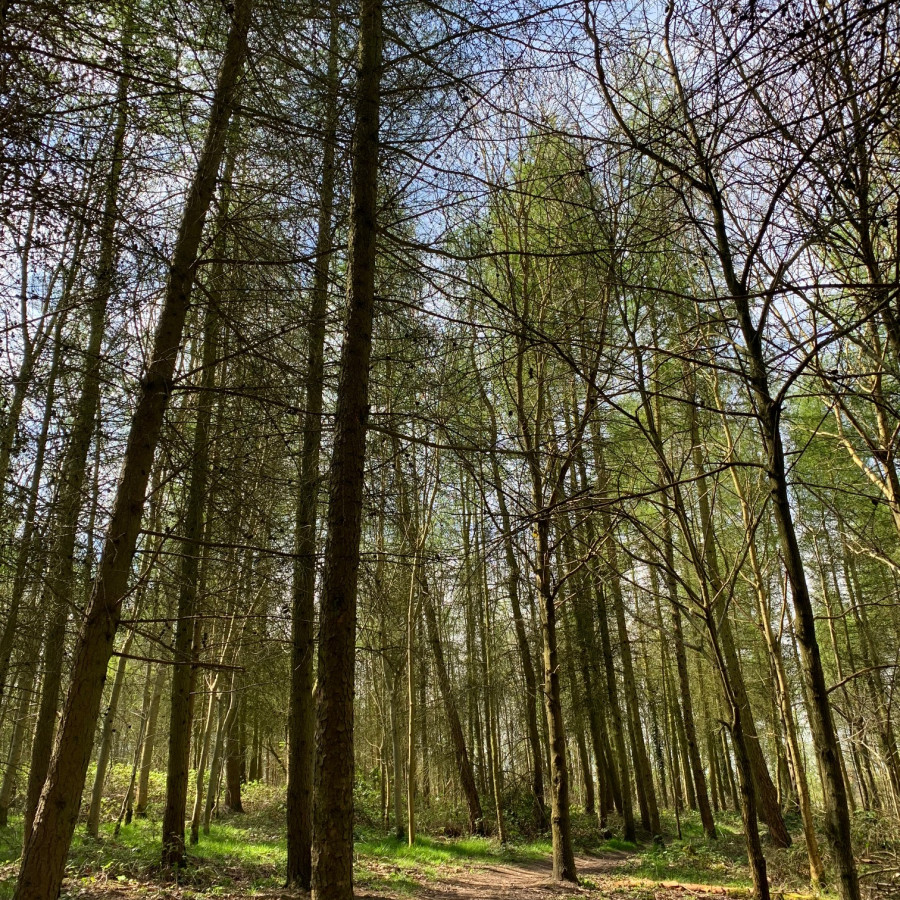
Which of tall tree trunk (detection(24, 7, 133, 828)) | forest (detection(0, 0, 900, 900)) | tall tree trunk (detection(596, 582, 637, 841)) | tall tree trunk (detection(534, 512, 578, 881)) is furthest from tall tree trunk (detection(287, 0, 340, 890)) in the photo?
tall tree trunk (detection(596, 582, 637, 841))

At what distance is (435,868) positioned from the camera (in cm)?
892

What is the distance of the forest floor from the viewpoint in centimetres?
605

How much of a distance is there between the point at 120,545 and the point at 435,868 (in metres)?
7.67

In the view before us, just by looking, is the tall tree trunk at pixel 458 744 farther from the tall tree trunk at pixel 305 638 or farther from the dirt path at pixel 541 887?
the tall tree trunk at pixel 305 638

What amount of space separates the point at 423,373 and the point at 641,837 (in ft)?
40.5

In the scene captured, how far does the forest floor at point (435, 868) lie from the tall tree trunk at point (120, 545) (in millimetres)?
2739

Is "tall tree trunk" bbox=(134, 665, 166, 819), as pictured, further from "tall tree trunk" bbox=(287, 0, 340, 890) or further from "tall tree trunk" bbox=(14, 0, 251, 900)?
"tall tree trunk" bbox=(14, 0, 251, 900)

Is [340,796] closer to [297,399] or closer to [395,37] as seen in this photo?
[297,399]

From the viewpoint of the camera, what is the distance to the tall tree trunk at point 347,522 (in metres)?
3.08

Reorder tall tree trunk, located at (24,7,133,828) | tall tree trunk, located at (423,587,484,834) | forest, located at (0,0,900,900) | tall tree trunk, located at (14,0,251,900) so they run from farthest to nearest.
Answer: tall tree trunk, located at (423,587,484,834)
tall tree trunk, located at (24,7,133,828)
tall tree trunk, located at (14,0,251,900)
forest, located at (0,0,900,900)

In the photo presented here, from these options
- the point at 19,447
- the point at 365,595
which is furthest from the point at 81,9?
the point at 365,595

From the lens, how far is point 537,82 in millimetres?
3926

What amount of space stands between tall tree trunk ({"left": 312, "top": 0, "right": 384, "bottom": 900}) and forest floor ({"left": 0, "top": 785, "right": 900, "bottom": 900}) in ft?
11.6

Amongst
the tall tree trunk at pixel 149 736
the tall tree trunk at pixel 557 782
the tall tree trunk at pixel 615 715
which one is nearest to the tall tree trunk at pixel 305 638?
the tall tree trunk at pixel 557 782
